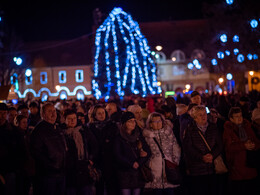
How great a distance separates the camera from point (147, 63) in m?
30.5

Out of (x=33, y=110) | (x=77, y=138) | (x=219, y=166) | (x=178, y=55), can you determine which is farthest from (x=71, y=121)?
(x=178, y=55)

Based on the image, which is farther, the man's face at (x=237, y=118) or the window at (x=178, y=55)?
the window at (x=178, y=55)

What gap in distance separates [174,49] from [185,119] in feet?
171

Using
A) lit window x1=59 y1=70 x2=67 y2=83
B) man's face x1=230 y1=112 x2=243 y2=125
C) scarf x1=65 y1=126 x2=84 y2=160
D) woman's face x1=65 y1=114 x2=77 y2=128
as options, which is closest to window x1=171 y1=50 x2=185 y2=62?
lit window x1=59 y1=70 x2=67 y2=83

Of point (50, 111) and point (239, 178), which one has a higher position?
point (50, 111)

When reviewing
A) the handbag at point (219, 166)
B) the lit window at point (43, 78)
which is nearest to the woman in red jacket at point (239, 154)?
the handbag at point (219, 166)

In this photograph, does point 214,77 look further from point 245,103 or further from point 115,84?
point 245,103

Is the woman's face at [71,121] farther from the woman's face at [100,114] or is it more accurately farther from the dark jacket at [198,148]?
the dark jacket at [198,148]

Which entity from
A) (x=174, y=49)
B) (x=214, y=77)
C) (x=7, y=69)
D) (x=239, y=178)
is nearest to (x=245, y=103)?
(x=239, y=178)

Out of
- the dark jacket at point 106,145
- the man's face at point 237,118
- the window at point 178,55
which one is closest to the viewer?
the man's face at point 237,118

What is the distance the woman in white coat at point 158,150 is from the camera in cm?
679

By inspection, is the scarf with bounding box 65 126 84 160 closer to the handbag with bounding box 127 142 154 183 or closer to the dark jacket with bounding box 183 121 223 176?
the handbag with bounding box 127 142 154 183

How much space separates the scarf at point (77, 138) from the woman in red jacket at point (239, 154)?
2602 millimetres

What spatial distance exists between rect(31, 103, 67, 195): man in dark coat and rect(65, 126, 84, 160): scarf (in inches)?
17.3
